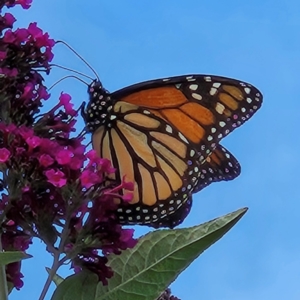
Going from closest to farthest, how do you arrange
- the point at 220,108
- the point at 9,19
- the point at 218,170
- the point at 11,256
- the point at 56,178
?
the point at 11,256
the point at 56,178
the point at 9,19
the point at 220,108
the point at 218,170

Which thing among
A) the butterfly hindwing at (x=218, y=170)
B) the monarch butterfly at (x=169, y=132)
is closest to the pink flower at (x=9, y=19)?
the monarch butterfly at (x=169, y=132)

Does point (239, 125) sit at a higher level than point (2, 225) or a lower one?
higher

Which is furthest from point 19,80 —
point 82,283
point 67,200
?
point 82,283

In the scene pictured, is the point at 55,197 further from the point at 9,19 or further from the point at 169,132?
the point at 169,132

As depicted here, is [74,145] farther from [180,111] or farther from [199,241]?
[180,111]

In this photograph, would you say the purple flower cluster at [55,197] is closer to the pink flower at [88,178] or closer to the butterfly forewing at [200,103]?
the pink flower at [88,178]

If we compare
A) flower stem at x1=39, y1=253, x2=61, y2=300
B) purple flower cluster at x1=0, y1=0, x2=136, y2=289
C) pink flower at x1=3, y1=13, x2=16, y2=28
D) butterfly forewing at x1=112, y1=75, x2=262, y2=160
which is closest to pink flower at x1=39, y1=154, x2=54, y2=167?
purple flower cluster at x1=0, y1=0, x2=136, y2=289

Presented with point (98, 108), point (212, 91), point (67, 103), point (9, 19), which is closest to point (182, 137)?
point (212, 91)
